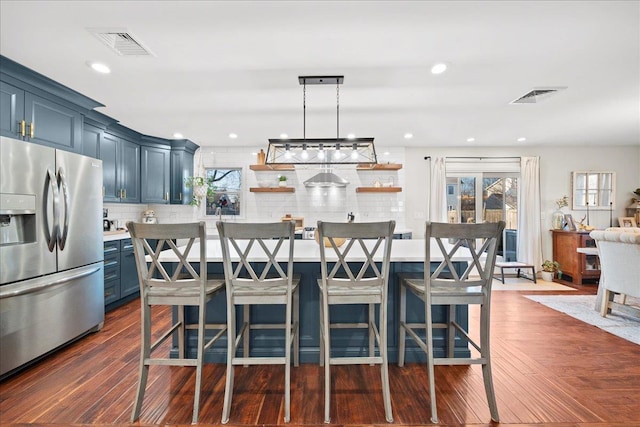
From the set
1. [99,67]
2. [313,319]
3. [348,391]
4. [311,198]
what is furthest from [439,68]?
[311,198]

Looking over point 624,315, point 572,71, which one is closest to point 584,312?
point 624,315

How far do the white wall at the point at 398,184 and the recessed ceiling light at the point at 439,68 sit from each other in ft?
10.5

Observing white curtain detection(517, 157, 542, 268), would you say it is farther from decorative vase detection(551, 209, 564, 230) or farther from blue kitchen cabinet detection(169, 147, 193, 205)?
blue kitchen cabinet detection(169, 147, 193, 205)

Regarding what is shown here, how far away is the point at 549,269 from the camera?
5637 mm

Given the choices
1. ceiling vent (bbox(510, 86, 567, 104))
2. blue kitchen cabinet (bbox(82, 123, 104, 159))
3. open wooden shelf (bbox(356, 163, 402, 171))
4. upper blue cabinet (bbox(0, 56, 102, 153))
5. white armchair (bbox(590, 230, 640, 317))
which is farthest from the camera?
open wooden shelf (bbox(356, 163, 402, 171))

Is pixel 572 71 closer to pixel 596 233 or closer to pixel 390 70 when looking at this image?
pixel 390 70

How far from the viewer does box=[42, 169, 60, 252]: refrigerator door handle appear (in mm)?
2578

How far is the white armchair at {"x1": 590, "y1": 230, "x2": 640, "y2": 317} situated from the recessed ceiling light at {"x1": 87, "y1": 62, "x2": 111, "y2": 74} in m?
5.26

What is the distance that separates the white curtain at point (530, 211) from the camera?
229 inches

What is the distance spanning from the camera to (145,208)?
5.70m

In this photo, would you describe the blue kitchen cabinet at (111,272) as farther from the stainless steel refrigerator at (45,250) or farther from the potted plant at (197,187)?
the potted plant at (197,187)

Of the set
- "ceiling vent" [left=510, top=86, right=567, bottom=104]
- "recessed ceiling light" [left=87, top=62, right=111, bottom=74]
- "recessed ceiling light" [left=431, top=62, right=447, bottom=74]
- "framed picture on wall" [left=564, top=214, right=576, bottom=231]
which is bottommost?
"framed picture on wall" [left=564, top=214, right=576, bottom=231]

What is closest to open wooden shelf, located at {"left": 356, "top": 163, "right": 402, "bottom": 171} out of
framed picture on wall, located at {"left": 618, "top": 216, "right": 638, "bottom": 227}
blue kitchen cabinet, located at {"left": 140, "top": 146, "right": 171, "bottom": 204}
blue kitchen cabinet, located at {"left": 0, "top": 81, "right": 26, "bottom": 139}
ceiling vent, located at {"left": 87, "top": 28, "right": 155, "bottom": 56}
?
blue kitchen cabinet, located at {"left": 140, "top": 146, "right": 171, "bottom": 204}

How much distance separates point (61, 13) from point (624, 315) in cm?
593
